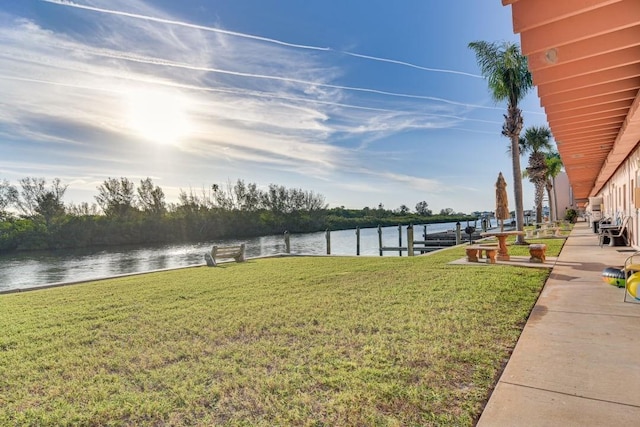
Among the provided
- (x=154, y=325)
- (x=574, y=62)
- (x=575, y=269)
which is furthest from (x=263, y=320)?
(x=575, y=269)

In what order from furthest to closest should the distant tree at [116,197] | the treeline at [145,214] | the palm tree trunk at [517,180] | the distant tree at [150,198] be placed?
1. the distant tree at [150,198]
2. the distant tree at [116,197]
3. the treeline at [145,214]
4. the palm tree trunk at [517,180]

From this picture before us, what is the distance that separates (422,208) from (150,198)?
206 feet

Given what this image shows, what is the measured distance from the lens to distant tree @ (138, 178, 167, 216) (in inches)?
1665

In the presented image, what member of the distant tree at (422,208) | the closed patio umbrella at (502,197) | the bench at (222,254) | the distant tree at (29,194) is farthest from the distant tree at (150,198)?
the distant tree at (422,208)

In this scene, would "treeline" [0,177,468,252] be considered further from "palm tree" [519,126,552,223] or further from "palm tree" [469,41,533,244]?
"palm tree" [469,41,533,244]

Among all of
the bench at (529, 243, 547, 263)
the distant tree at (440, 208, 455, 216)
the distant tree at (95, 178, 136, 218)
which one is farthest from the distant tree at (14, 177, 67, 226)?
the distant tree at (440, 208, 455, 216)

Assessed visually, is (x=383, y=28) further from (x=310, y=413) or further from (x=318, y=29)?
(x=310, y=413)

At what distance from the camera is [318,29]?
13.2m

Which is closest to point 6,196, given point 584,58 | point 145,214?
point 145,214

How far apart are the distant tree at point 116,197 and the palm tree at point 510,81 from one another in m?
40.5

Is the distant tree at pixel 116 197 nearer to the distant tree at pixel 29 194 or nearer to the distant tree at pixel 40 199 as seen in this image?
the distant tree at pixel 40 199

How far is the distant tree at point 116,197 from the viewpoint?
39688 millimetres

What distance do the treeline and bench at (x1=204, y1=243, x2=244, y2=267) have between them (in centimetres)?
2995

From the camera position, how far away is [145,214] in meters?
41.7
